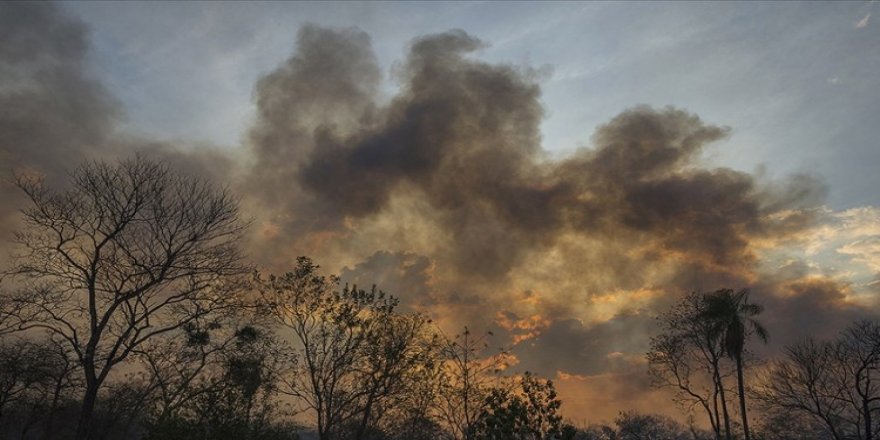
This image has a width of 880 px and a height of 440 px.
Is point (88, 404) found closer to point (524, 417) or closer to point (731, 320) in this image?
point (524, 417)

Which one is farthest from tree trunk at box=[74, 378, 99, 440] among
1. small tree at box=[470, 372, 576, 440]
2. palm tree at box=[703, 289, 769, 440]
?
palm tree at box=[703, 289, 769, 440]

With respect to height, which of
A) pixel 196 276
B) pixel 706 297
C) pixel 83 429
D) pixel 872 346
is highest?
pixel 706 297

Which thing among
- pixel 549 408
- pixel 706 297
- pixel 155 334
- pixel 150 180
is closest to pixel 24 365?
pixel 155 334

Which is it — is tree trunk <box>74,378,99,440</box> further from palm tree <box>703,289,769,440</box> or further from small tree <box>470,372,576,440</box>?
palm tree <box>703,289,769,440</box>

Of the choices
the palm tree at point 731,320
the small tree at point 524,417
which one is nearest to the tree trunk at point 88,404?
the small tree at point 524,417

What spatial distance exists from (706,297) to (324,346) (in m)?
31.1

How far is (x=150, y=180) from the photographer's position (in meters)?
24.9

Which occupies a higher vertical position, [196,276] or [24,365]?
[196,276]

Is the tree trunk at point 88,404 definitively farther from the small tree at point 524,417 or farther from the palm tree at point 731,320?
the palm tree at point 731,320

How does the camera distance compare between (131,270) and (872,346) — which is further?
(872,346)

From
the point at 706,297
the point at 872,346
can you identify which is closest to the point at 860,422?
the point at 872,346

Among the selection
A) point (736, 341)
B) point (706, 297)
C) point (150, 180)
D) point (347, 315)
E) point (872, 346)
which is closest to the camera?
point (150, 180)

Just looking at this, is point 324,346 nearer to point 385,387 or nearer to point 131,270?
point 385,387

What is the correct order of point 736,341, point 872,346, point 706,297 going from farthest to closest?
point 706,297
point 736,341
point 872,346
